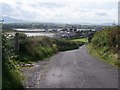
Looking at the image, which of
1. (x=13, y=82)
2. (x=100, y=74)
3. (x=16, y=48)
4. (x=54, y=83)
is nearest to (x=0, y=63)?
(x=13, y=82)

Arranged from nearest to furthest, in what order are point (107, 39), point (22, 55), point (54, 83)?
point (54, 83) < point (22, 55) < point (107, 39)

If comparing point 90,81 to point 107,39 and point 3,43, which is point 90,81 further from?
point 107,39

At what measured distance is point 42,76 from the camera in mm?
17922

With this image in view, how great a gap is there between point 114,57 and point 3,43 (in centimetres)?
1131

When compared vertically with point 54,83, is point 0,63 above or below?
above

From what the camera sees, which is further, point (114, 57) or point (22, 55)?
point (22, 55)

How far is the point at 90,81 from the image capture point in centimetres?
1631

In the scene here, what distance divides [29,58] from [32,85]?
1237 cm

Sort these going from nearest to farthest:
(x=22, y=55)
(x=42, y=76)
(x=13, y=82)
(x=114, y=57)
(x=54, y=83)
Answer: (x=13, y=82), (x=54, y=83), (x=42, y=76), (x=114, y=57), (x=22, y=55)

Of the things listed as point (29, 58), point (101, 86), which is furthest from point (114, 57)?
point (101, 86)

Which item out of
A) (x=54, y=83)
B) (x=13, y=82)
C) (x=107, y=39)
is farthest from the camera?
(x=107, y=39)

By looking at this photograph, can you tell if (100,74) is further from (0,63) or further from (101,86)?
(0,63)

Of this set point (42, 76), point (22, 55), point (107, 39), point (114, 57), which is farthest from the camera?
point (107, 39)

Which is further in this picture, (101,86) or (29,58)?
(29,58)
